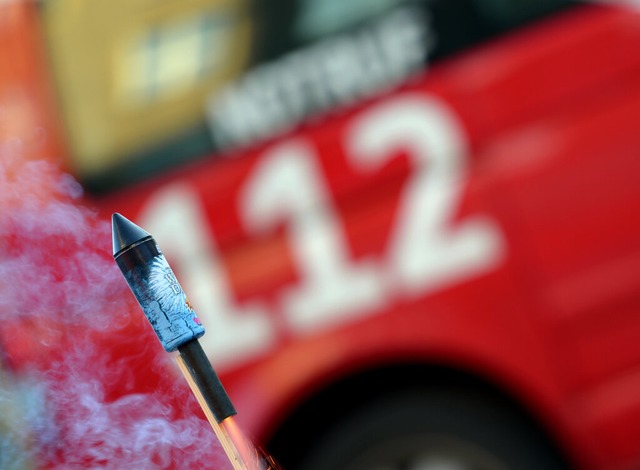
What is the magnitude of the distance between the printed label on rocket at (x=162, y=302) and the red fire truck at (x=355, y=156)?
150 cm

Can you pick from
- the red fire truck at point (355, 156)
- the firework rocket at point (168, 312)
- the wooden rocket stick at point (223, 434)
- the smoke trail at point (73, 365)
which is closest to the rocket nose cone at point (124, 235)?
the firework rocket at point (168, 312)

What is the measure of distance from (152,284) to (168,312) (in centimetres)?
3

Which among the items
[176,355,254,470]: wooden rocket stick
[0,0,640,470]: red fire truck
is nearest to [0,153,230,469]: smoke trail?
[176,355,254,470]: wooden rocket stick

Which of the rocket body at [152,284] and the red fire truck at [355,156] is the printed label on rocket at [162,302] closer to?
the rocket body at [152,284]

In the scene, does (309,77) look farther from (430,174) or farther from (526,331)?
(526,331)

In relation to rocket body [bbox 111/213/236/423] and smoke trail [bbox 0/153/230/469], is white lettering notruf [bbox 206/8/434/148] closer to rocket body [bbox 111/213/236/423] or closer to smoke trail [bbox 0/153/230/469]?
smoke trail [bbox 0/153/230/469]

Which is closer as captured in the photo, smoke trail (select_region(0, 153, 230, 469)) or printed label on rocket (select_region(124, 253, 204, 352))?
printed label on rocket (select_region(124, 253, 204, 352))

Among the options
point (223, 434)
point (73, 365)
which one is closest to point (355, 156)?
point (73, 365)

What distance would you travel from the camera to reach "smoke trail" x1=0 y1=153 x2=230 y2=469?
4.17ft

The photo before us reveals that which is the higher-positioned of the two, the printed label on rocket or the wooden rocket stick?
the printed label on rocket

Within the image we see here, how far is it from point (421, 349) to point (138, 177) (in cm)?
87

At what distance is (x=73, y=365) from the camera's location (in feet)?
4.61

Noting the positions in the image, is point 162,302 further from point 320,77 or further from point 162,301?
point 320,77

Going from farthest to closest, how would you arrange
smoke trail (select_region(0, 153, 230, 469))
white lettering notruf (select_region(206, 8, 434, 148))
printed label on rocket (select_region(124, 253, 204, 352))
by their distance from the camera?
1. white lettering notruf (select_region(206, 8, 434, 148))
2. smoke trail (select_region(0, 153, 230, 469))
3. printed label on rocket (select_region(124, 253, 204, 352))
